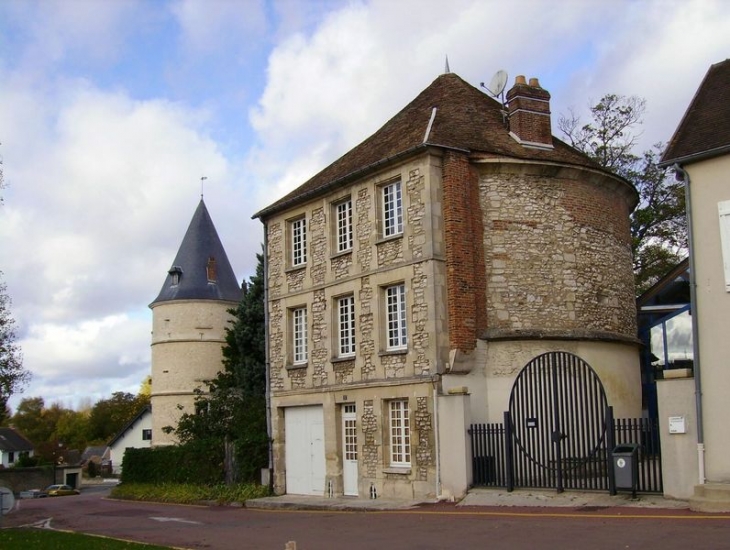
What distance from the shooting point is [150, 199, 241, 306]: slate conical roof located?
50.5 metres

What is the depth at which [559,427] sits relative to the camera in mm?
17578

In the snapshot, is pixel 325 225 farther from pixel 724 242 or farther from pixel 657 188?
pixel 657 188

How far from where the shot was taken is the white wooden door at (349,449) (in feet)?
73.7

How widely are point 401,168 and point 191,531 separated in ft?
31.6

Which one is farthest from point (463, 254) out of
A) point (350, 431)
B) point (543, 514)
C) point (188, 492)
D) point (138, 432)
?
point (138, 432)

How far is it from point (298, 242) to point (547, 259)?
7.55 meters

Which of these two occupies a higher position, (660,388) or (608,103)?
(608,103)

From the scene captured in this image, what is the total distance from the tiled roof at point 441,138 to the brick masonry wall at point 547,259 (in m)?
0.83

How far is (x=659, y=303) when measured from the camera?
24.6 meters

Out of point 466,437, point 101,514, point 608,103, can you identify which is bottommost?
point 101,514

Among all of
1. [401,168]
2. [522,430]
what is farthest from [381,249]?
[522,430]

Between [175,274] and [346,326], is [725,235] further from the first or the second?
[175,274]

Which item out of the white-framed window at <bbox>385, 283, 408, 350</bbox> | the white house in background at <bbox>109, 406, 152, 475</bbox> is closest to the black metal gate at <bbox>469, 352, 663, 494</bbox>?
the white-framed window at <bbox>385, 283, 408, 350</bbox>

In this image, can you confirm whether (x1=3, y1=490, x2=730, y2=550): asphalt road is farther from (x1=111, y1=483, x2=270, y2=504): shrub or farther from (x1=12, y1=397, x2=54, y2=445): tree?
(x1=12, y1=397, x2=54, y2=445): tree
